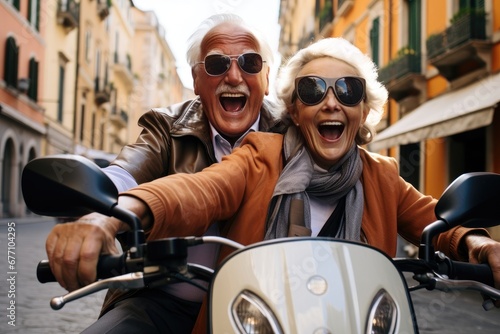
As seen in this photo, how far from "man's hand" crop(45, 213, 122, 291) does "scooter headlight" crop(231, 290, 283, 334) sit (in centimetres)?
32

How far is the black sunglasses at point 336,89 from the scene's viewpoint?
7.19ft

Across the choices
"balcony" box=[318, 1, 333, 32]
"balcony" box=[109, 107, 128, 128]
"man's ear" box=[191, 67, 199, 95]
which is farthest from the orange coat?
"balcony" box=[109, 107, 128, 128]

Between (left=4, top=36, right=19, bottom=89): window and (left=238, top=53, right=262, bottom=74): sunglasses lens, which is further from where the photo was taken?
(left=4, top=36, right=19, bottom=89): window

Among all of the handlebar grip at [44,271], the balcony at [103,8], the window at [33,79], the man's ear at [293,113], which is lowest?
the handlebar grip at [44,271]

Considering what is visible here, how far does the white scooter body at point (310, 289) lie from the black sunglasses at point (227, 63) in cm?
154

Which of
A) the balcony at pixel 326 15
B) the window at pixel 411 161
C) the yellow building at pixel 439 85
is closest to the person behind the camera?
the yellow building at pixel 439 85

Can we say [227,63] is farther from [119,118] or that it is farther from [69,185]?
[119,118]

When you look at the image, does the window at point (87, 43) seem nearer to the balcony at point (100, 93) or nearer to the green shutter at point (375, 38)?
the balcony at point (100, 93)

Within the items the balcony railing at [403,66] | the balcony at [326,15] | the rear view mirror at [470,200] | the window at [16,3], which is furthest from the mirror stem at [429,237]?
the balcony at [326,15]

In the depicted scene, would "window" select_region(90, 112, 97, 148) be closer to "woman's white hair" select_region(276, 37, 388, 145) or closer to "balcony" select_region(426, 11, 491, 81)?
"balcony" select_region(426, 11, 491, 81)

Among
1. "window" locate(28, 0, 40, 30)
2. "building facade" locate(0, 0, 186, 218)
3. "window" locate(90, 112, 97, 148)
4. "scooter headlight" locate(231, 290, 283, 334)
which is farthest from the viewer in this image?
"window" locate(90, 112, 97, 148)

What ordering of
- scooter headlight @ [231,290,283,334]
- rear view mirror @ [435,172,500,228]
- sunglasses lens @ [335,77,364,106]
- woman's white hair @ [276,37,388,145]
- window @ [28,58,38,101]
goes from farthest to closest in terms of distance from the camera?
window @ [28,58,38,101]
woman's white hair @ [276,37,388,145]
sunglasses lens @ [335,77,364,106]
rear view mirror @ [435,172,500,228]
scooter headlight @ [231,290,283,334]

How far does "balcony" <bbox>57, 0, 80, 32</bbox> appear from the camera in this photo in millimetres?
24688

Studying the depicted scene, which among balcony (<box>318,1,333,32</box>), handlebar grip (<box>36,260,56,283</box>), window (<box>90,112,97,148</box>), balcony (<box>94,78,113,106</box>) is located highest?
balcony (<box>318,1,333,32</box>)
